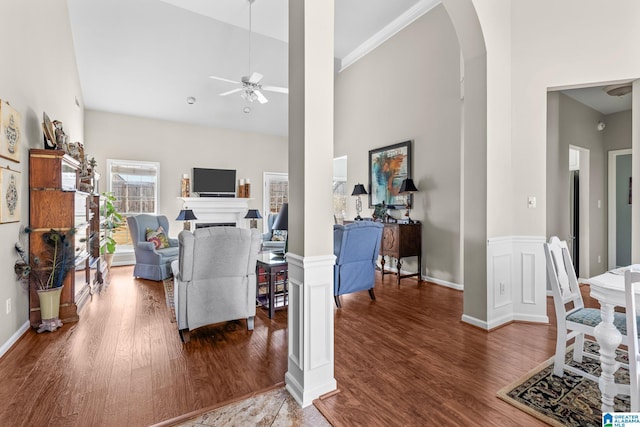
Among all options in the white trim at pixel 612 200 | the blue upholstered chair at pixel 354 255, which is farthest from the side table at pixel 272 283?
the white trim at pixel 612 200

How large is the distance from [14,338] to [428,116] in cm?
550

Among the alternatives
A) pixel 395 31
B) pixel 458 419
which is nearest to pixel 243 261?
pixel 458 419

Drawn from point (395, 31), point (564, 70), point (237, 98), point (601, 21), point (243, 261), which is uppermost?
point (395, 31)

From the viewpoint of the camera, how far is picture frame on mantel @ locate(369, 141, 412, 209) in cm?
518

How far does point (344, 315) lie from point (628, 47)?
386 centimetres

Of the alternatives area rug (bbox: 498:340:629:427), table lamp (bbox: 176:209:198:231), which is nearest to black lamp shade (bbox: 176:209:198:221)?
table lamp (bbox: 176:209:198:231)

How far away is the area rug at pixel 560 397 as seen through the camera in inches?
65.9

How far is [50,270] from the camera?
9.89 feet

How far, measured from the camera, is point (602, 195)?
4672mm

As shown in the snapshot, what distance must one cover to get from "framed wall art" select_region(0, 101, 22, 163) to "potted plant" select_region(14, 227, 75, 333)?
2.37 feet

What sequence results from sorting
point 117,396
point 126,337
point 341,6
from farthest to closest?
point 341,6 → point 126,337 → point 117,396

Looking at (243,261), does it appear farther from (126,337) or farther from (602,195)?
(602,195)

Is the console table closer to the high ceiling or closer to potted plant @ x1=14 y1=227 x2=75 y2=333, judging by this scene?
the high ceiling

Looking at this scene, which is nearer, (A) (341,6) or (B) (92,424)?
(B) (92,424)
